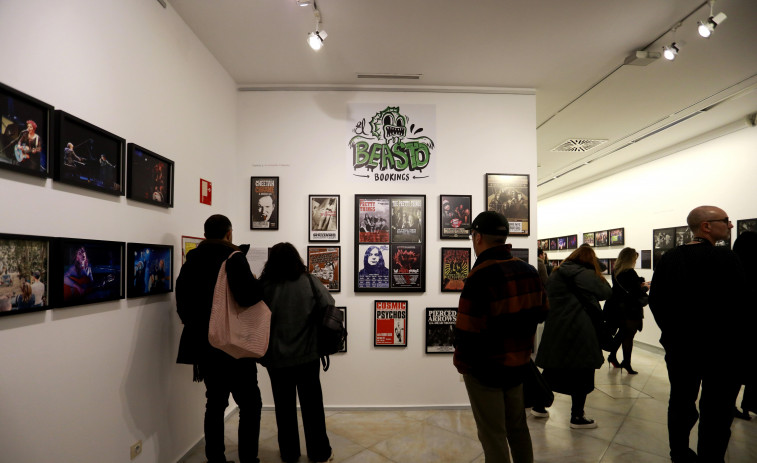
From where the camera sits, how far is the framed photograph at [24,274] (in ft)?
4.96

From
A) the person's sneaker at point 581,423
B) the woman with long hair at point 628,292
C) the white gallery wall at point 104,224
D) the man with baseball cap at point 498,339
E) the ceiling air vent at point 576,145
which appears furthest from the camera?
the ceiling air vent at point 576,145

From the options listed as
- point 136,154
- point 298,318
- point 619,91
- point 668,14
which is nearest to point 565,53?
point 668,14

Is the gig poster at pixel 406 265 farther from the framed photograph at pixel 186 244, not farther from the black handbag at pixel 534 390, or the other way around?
the framed photograph at pixel 186 244

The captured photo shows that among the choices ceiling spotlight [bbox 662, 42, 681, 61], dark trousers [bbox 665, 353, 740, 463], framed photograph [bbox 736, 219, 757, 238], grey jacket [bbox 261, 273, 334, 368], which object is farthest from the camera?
framed photograph [bbox 736, 219, 757, 238]

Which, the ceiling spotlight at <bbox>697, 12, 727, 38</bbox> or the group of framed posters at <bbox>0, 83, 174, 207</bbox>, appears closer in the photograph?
the group of framed posters at <bbox>0, 83, 174, 207</bbox>

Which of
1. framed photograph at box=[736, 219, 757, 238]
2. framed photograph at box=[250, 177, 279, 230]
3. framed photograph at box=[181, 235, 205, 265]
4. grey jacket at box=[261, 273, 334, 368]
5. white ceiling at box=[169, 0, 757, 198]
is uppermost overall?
white ceiling at box=[169, 0, 757, 198]

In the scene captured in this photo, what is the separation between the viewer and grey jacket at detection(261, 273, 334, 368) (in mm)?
2576

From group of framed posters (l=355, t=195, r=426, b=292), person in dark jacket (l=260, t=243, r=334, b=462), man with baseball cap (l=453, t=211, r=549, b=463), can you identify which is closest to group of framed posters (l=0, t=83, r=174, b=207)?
person in dark jacket (l=260, t=243, r=334, b=462)

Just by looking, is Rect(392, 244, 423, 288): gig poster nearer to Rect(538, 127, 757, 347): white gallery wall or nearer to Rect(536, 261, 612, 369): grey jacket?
Rect(536, 261, 612, 369): grey jacket

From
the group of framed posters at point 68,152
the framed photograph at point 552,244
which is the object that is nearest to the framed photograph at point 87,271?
the group of framed posters at point 68,152

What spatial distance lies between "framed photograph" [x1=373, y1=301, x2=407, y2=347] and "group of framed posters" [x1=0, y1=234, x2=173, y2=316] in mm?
2110

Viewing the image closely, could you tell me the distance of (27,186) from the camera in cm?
162

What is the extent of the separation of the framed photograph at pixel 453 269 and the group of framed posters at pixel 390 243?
0.75 feet

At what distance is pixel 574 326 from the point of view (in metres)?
3.20
